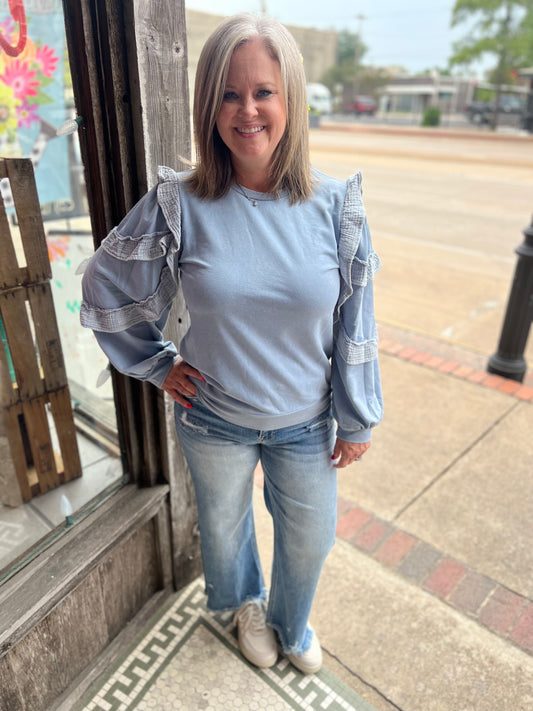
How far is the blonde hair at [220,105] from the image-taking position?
4.21 feet

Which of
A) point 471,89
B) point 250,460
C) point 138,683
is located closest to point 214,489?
point 250,460

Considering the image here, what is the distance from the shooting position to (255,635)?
199 cm

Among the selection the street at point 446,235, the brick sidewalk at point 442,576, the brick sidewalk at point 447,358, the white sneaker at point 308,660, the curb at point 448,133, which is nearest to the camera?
the white sneaker at point 308,660

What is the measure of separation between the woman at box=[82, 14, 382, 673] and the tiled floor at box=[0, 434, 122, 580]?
20.4 inches

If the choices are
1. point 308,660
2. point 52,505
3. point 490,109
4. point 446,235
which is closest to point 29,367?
point 52,505

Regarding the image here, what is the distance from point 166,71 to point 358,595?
1977mm

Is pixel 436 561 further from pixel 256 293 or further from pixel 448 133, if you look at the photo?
pixel 448 133

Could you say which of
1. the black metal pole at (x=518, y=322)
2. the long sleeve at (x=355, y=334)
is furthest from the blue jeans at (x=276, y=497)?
the black metal pole at (x=518, y=322)

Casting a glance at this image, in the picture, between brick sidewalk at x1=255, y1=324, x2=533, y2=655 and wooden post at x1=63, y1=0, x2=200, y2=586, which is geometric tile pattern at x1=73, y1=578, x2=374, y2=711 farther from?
wooden post at x1=63, y1=0, x2=200, y2=586

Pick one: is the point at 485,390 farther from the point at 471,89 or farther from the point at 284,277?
the point at 471,89

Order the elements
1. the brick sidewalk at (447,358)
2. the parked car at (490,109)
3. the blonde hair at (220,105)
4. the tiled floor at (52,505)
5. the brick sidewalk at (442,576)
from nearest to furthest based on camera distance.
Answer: the blonde hair at (220,105)
the tiled floor at (52,505)
the brick sidewalk at (442,576)
the brick sidewalk at (447,358)
the parked car at (490,109)

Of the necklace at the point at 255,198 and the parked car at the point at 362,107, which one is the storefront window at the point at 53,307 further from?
the parked car at the point at 362,107

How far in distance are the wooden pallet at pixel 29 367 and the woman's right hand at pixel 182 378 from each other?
1.81ft

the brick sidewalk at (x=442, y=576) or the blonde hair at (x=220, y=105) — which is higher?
the blonde hair at (x=220, y=105)
